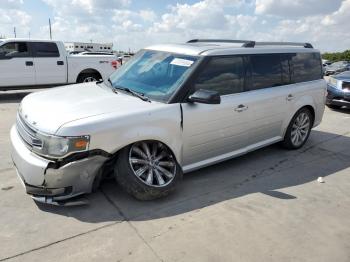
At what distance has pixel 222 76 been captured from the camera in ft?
15.8

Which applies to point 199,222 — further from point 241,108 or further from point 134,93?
point 241,108

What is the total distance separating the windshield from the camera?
442cm

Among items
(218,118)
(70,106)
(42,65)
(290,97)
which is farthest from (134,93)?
(42,65)

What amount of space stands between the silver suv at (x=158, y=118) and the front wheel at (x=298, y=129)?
0.35ft

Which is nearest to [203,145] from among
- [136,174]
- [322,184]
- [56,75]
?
[136,174]

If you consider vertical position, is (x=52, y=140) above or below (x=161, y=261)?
above

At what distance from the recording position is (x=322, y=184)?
4.98m

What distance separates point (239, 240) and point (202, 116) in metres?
1.58

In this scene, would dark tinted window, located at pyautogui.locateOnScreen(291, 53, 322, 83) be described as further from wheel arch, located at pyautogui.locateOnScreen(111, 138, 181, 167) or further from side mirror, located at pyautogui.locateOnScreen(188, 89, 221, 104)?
wheel arch, located at pyautogui.locateOnScreen(111, 138, 181, 167)

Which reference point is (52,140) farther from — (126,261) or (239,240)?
(239,240)

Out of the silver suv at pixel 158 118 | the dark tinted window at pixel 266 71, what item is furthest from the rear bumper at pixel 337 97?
the dark tinted window at pixel 266 71

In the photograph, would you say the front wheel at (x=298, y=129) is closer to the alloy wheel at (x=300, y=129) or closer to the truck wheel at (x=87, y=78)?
the alloy wheel at (x=300, y=129)

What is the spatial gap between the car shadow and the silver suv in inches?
8.1

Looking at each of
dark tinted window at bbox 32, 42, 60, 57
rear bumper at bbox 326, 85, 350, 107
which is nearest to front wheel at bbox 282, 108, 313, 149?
rear bumper at bbox 326, 85, 350, 107
